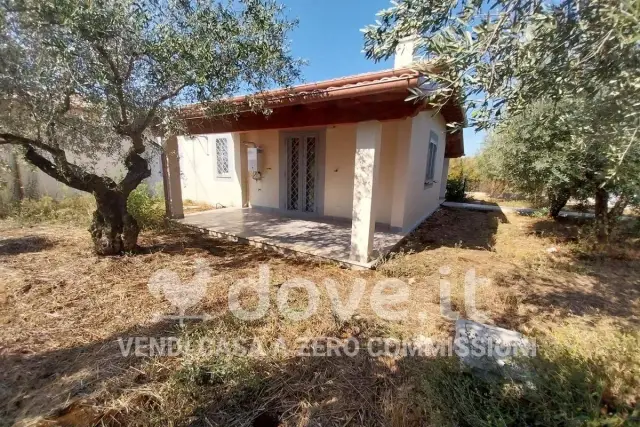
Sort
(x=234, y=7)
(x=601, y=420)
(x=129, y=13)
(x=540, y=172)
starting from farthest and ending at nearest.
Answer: (x=540, y=172)
(x=234, y=7)
(x=129, y=13)
(x=601, y=420)

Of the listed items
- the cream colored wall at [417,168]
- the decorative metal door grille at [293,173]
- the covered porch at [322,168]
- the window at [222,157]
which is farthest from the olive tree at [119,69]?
the window at [222,157]

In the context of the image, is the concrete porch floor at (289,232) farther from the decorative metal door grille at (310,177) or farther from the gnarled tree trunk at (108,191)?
the gnarled tree trunk at (108,191)

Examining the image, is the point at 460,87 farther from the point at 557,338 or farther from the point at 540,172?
the point at 540,172

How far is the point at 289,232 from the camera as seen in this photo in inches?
295

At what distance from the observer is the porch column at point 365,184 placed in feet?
16.1

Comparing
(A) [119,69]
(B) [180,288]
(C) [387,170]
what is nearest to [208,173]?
(C) [387,170]

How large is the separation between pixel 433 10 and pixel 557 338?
354 cm

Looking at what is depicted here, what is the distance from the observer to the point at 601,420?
65.2 inches

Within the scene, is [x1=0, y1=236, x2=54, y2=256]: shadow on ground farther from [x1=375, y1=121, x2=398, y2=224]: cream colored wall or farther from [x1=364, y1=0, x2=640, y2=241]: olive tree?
[x1=375, y1=121, x2=398, y2=224]: cream colored wall

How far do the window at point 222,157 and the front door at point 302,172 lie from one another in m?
3.26

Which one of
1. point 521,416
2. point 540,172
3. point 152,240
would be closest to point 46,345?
point 152,240

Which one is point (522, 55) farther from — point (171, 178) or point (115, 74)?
point (171, 178)

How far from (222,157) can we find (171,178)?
3.26m

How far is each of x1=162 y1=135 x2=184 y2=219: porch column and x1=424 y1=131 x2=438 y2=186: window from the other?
836cm
